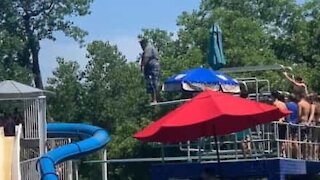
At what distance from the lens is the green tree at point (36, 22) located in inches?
2158

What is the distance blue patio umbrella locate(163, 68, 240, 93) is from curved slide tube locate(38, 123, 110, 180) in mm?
3230

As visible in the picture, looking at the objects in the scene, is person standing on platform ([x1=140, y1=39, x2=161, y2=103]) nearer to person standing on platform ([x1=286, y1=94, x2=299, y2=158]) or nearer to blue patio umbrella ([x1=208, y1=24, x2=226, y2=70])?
blue patio umbrella ([x1=208, y1=24, x2=226, y2=70])

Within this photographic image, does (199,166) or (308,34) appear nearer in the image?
(199,166)

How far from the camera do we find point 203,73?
23.0 m

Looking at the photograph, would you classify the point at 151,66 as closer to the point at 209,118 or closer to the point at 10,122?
the point at 10,122

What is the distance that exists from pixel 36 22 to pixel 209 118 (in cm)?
3865

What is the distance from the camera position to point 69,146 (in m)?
26.4

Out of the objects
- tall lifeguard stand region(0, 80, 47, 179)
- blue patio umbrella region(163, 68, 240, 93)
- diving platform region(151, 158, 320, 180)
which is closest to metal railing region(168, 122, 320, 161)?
diving platform region(151, 158, 320, 180)

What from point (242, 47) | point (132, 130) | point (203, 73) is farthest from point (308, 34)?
point (203, 73)

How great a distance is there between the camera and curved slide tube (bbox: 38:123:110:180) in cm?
2352

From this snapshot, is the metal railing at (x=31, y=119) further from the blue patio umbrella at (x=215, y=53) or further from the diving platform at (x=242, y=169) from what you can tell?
the blue patio umbrella at (x=215, y=53)

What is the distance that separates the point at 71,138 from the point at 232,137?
9.71 m

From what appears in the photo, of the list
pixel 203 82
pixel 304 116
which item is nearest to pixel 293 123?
pixel 304 116

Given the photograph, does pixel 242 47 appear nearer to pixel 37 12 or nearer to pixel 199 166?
pixel 37 12
